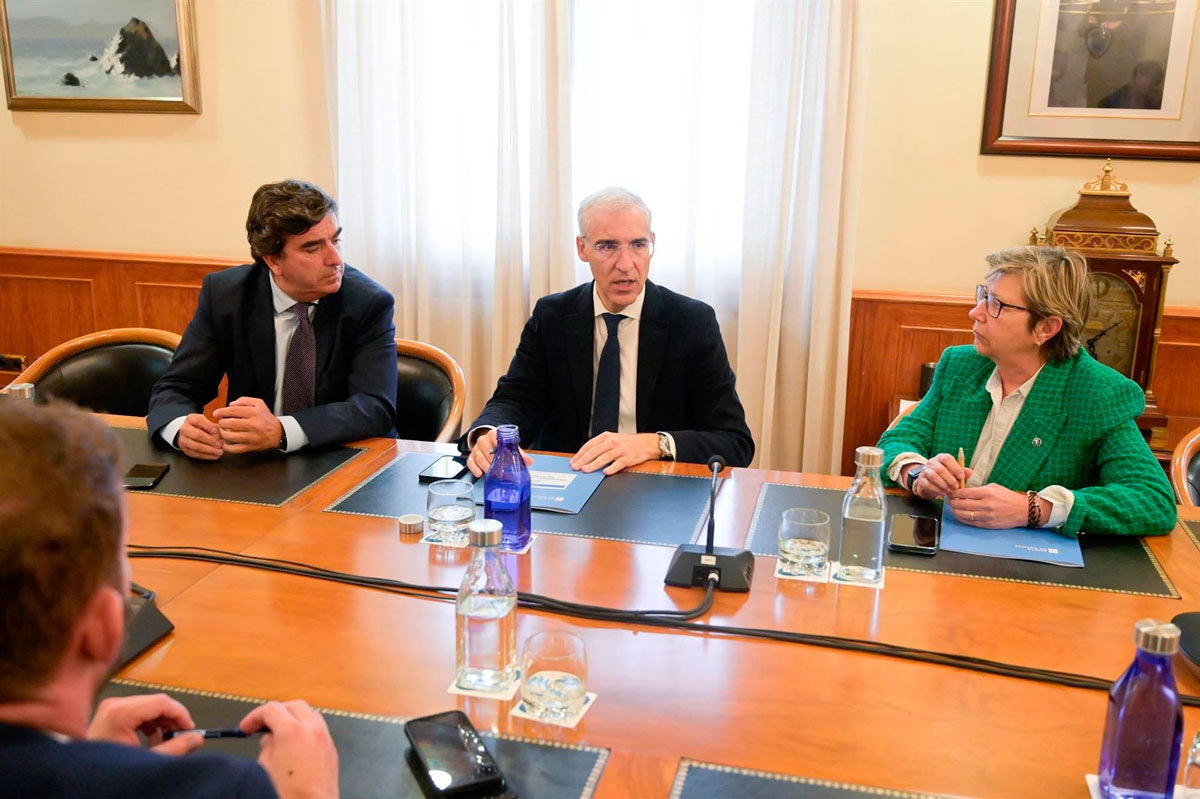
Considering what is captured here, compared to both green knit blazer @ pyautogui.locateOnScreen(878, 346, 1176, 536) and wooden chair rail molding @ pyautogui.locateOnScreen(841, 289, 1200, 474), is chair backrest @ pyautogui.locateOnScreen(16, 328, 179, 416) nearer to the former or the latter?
green knit blazer @ pyautogui.locateOnScreen(878, 346, 1176, 536)

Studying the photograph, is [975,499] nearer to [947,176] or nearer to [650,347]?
[650,347]

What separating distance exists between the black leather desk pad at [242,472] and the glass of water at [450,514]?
0.36m

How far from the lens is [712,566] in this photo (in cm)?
160

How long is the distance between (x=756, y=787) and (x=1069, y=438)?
1.28 meters

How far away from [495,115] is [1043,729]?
3320 mm

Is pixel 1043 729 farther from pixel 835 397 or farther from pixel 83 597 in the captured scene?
pixel 835 397

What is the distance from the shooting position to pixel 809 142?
12.1 feet

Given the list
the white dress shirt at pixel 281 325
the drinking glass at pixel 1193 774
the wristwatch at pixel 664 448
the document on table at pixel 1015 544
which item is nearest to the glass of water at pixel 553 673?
the drinking glass at pixel 1193 774

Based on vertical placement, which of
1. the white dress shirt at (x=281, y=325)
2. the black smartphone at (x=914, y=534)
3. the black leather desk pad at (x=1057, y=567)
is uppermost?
the white dress shirt at (x=281, y=325)

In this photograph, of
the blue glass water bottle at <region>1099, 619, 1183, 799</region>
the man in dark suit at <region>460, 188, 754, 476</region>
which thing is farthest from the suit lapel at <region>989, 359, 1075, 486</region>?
the blue glass water bottle at <region>1099, 619, 1183, 799</region>

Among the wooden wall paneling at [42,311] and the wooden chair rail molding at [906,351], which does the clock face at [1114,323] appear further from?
the wooden wall paneling at [42,311]

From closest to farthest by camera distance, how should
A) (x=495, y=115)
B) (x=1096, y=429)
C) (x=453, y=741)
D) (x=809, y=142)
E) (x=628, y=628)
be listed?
1. (x=453, y=741)
2. (x=628, y=628)
3. (x=1096, y=429)
4. (x=809, y=142)
5. (x=495, y=115)

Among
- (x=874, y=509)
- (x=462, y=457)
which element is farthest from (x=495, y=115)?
(x=874, y=509)

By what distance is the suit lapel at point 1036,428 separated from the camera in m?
2.05
